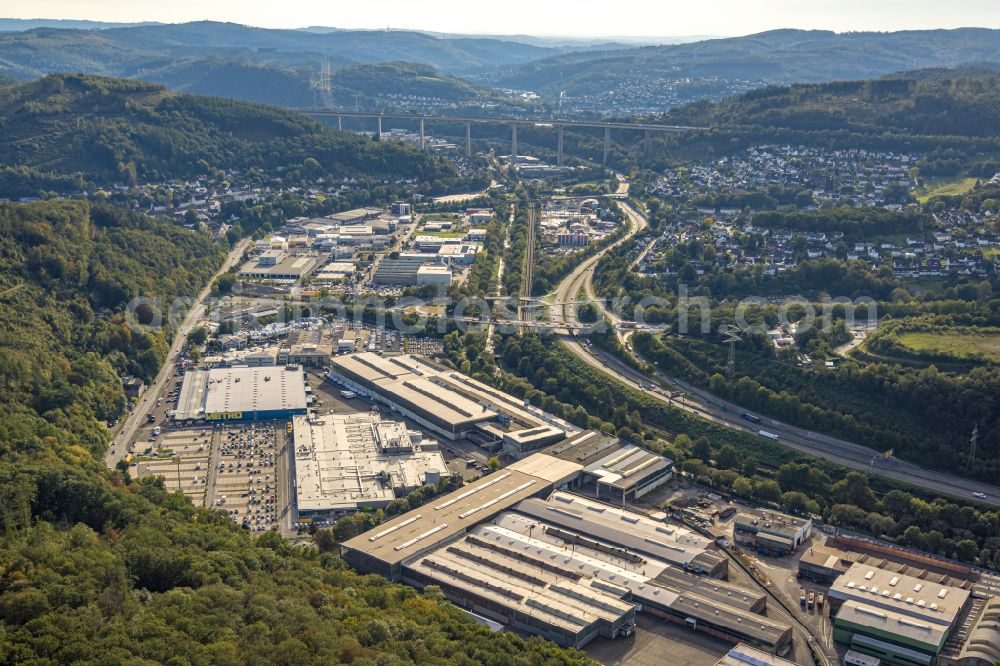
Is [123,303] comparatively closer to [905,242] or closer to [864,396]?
[864,396]

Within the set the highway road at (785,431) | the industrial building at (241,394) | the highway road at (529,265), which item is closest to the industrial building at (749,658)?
the highway road at (785,431)

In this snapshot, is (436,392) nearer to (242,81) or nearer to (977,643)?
(977,643)

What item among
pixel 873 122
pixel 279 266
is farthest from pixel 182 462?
pixel 873 122

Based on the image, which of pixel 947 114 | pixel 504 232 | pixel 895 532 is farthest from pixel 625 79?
pixel 895 532

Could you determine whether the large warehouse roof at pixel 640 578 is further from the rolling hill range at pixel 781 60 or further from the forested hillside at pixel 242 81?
the rolling hill range at pixel 781 60

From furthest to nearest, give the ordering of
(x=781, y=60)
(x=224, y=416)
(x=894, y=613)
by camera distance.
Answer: (x=781, y=60) → (x=224, y=416) → (x=894, y=613)

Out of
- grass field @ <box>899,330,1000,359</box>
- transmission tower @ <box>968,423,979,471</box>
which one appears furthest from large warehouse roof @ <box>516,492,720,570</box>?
grass field @ <box>899,330,1000,359</box>
